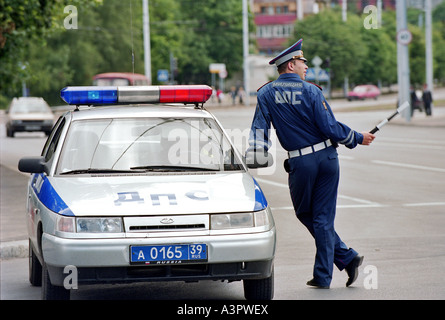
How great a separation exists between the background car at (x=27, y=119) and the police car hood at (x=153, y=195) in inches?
1186

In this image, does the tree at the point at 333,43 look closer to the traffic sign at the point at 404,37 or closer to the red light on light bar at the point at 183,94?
the traffic sign at the point at 404,37

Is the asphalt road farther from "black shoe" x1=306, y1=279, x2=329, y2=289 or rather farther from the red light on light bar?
the red light on light bar

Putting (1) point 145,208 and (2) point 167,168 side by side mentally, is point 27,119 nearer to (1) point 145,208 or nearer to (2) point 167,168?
(2) point 167,168

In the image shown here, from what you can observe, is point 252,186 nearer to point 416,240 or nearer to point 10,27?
point 416,240

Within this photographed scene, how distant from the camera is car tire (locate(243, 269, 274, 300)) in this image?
6801mm

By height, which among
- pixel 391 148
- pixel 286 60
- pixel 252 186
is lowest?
pixel 391 148

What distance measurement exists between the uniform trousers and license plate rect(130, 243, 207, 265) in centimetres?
130

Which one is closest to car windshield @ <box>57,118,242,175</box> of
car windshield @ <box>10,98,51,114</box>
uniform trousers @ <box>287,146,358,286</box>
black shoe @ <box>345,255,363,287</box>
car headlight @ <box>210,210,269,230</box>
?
uniform trousers @ <box>287,146,358,286</box>

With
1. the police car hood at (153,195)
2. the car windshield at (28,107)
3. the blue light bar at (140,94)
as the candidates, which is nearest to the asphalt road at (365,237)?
the police car hood at (153,195)

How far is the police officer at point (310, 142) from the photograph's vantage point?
729cm

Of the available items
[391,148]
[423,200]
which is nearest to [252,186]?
[423,200]

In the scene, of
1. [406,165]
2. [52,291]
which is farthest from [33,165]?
[406,165]

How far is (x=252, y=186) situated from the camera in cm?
689
